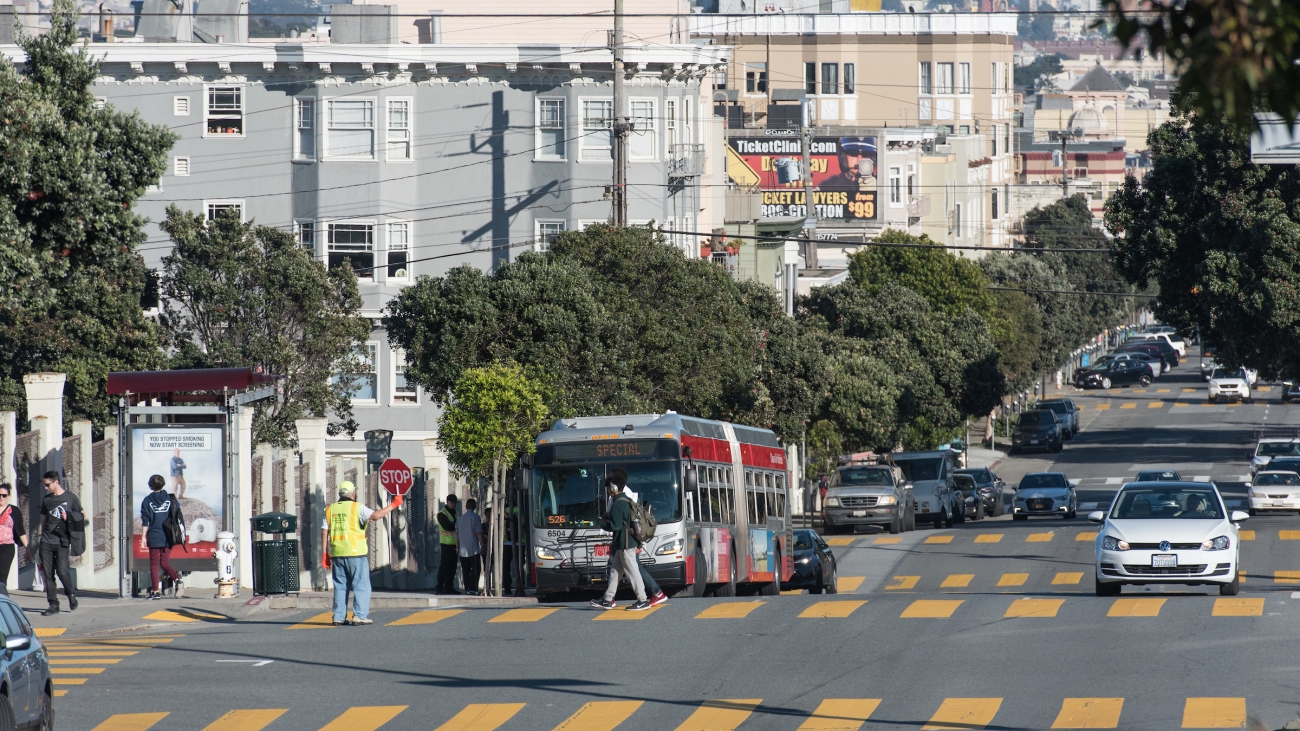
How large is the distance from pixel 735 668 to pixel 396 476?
12230mm

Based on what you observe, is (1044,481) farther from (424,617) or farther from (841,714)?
(841,714)

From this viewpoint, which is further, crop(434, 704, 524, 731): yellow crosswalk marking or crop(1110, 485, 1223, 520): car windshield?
crop(1110, 485, 1223, 520): car windshield

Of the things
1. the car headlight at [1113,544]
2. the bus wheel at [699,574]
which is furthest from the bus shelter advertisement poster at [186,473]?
the car headlight at [1113,544]

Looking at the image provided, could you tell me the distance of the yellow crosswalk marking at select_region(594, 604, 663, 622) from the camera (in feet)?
61.2

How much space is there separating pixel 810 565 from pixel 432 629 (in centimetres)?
1189

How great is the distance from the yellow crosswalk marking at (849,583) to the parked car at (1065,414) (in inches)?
1853

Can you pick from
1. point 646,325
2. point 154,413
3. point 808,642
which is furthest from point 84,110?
point 646,325

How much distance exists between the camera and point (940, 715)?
42.0 feet

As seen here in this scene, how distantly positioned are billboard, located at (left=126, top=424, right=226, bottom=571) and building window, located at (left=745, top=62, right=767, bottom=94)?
9875cm

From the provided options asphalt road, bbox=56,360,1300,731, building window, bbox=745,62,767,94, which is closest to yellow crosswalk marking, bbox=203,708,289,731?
asphalt road, bbox=56,360,1300,731

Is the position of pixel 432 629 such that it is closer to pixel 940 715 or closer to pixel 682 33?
pixel 940 715

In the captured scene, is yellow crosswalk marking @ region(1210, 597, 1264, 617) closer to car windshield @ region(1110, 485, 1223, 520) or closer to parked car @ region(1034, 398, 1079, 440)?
car windshield @ region(1110, 485, 1223, 520)

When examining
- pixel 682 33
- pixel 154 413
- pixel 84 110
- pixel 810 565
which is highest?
pixel 682 33

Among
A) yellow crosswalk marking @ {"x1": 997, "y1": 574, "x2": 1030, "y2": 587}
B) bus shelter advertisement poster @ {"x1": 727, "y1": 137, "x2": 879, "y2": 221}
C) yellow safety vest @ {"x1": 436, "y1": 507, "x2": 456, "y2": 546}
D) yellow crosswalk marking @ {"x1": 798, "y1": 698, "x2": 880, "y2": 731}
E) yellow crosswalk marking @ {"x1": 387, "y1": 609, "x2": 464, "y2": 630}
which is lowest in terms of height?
yellow crosswalk marking @ {"x1": 997, "y1": 574, "x2": 1030, "y2": 587}
